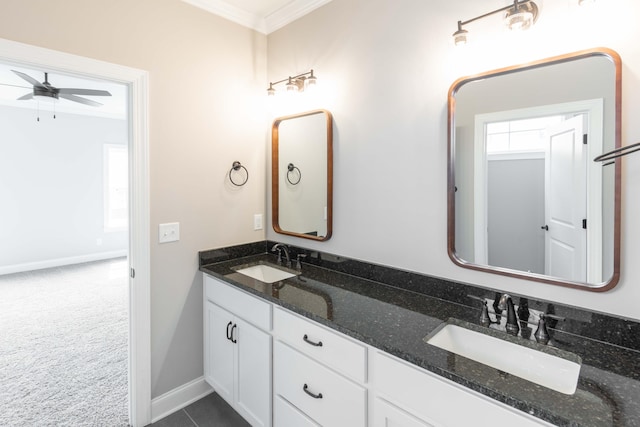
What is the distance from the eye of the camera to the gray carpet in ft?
6.81

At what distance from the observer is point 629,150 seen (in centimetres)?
117

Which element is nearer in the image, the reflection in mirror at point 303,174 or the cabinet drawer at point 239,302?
the cabinet drawer at point 239,302

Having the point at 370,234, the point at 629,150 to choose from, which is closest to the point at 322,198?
the point at 370,234

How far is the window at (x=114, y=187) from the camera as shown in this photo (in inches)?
234

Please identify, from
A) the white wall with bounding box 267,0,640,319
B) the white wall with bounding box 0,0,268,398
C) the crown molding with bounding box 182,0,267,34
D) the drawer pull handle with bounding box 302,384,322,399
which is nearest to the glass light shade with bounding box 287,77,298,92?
the white wall with bounding box 267,0,640,319

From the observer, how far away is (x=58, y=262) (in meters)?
5.50

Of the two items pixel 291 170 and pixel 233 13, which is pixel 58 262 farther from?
pixel 233 13

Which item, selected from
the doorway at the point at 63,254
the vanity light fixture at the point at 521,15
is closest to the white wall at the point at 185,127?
the doorway at the point at 63,254

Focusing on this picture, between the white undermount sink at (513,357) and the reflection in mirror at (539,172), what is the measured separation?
1.05 ft

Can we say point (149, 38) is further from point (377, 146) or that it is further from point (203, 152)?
point (377, 146)

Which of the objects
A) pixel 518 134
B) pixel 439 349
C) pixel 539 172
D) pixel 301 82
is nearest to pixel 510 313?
pixel 439 349

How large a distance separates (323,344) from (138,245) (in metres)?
1.26

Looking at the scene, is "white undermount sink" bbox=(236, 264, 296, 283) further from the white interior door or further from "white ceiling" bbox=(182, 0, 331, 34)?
"white ceiling" bbox=(182, 0, 331, 34)

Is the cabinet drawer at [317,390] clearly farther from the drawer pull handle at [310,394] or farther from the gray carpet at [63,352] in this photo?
the gray carpet at [63,352]
